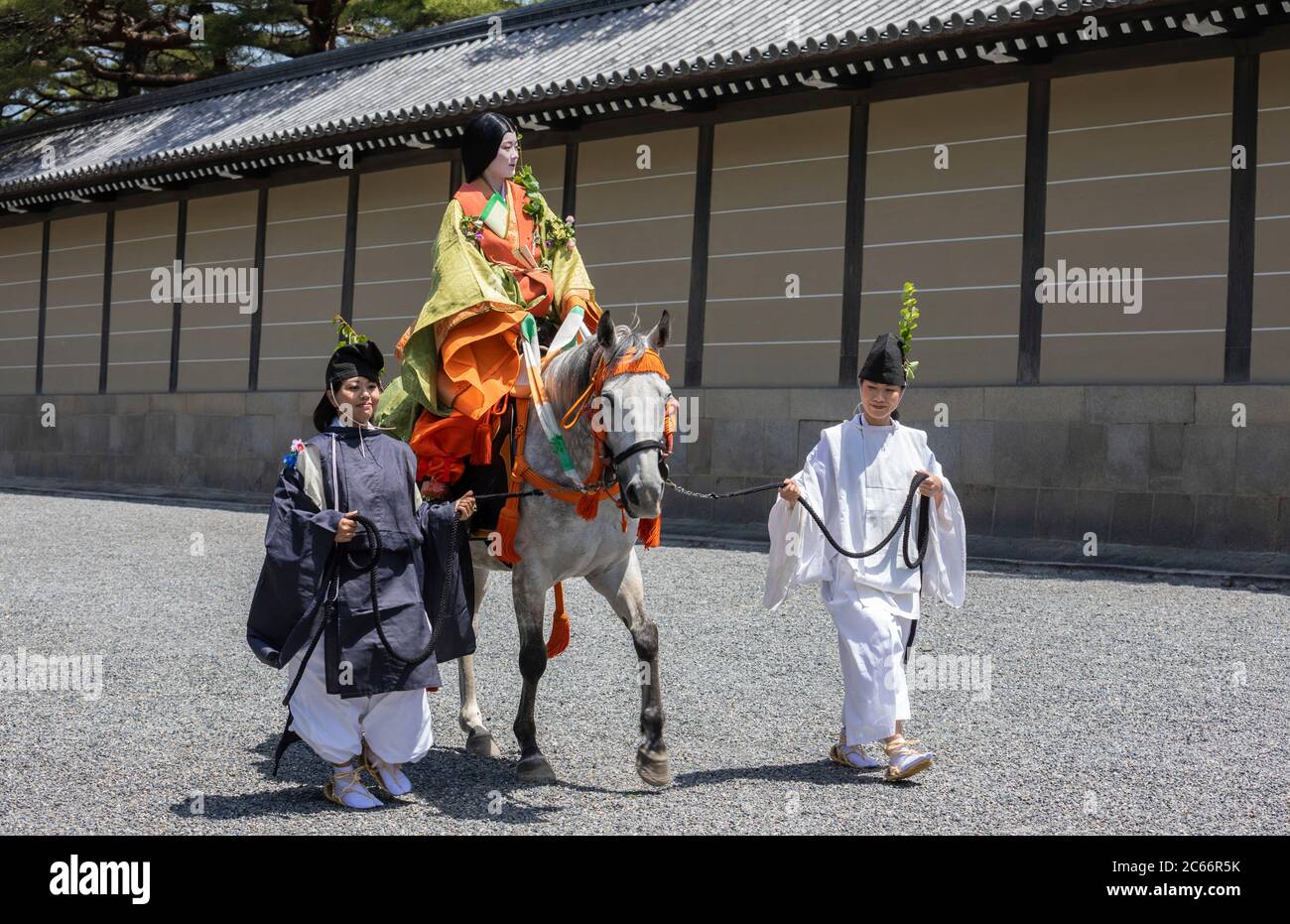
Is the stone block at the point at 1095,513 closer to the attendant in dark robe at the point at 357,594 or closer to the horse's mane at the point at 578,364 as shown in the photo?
the horse's mane at the point at 578,364

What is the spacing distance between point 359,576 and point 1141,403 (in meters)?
8.34

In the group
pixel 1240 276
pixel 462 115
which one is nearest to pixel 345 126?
pixel 462 115

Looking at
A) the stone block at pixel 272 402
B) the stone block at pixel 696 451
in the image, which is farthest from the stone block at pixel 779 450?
the stone block at pixel 272 402

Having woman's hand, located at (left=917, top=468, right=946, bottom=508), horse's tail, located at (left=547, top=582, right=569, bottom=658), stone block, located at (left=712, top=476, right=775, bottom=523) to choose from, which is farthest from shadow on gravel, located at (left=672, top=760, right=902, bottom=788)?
stone block, located at (left=712, top=476, right=775, bottom=523)

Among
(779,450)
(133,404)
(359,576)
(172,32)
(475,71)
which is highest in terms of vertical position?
(172,32)

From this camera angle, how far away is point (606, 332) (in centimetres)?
468

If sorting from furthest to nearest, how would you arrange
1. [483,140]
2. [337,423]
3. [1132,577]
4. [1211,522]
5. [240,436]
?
[240,436]
[1211,522]
[1132,577]
[483,140]
[337,423]

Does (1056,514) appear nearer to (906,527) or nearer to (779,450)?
(779,450)

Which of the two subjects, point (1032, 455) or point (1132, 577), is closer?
point (1132, 577)

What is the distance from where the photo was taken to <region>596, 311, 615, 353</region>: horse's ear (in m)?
4.64

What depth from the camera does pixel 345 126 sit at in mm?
15523

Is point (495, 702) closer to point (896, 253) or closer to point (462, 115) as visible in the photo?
point (896, 253)

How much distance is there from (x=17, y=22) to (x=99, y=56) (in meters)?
2.70

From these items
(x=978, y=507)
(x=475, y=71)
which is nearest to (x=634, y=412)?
(x=978, y=507)
